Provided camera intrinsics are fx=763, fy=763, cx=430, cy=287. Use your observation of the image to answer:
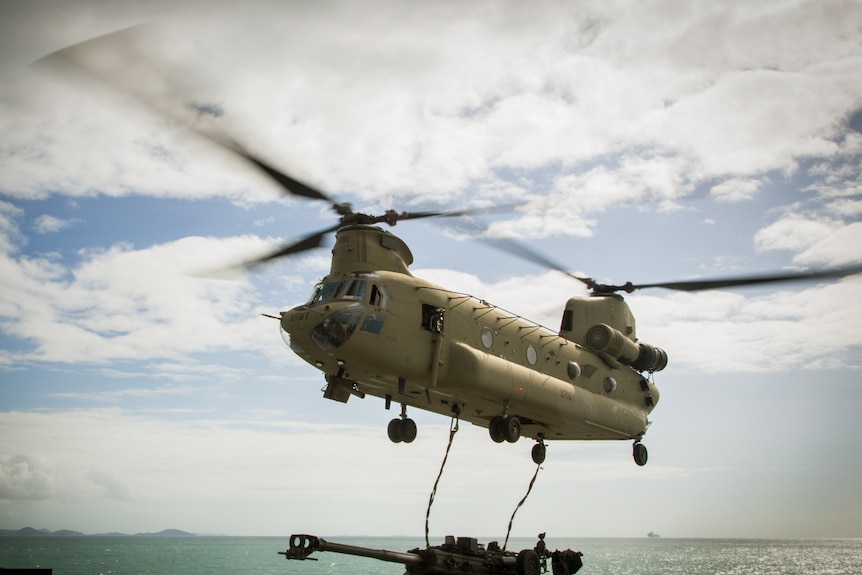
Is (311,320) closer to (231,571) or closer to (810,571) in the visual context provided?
(231,571)

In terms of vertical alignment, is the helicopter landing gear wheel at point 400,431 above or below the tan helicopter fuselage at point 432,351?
below

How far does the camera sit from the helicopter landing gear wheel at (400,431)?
18625mm

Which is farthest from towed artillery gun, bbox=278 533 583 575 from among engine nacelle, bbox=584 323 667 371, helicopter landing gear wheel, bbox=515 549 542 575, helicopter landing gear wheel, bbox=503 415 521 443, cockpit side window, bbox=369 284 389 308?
engine nacelle, bbox=584 323 667 371

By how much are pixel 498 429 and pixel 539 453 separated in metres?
4.39

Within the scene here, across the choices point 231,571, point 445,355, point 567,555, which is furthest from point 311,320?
point 231,571

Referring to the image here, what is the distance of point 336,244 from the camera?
58.4 feet

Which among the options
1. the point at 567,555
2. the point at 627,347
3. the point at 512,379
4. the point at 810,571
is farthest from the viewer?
the point at 810,571

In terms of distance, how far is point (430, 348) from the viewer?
17.2 m

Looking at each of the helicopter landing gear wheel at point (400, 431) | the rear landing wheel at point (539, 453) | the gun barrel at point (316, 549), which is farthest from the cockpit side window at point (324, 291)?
the rear landing wheel at point (539, 453)

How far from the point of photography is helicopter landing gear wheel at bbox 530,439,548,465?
22.2 meters

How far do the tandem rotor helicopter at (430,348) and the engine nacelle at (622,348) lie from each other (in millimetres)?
176

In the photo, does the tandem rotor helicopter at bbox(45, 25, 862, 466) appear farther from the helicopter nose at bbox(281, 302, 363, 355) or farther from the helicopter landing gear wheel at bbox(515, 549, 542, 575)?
the helicopter landing gear wheel at bbox(515, 549, 542, 575)

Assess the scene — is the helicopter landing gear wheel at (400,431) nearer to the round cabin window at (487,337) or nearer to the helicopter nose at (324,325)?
the round cabin window at (487,337)

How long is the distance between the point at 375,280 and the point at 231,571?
90.5 meters
